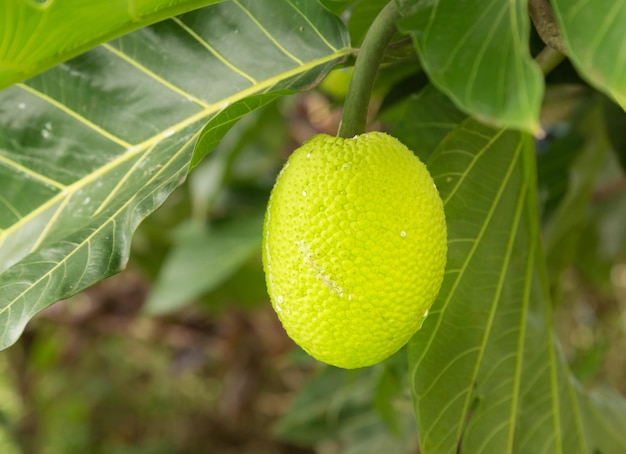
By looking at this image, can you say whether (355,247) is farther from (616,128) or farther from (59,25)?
(616,128)

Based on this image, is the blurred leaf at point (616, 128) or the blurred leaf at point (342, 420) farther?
the blurred leaf at point (342, 420)

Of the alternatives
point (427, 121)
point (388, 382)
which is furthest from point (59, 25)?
point (388, 382)

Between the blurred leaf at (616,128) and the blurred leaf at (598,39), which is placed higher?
the blurred leaf at (598,39)

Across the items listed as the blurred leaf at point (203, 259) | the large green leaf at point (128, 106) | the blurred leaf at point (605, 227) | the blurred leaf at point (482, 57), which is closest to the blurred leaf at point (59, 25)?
the large green leaf at point (128, 106)

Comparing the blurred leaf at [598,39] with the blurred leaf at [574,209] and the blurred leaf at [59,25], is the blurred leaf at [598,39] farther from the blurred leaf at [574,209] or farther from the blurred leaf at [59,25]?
the blurred leaf at [574,209]

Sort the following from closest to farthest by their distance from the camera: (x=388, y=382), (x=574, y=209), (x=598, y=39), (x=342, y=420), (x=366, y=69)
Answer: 1. (x=598, y=39)
2. (x=366, y=69)
3. (x=388, y=382)
4. (x=574, y=209)
5. (x=342, y=420)

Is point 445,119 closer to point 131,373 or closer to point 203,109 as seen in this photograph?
point 203,109
